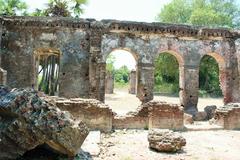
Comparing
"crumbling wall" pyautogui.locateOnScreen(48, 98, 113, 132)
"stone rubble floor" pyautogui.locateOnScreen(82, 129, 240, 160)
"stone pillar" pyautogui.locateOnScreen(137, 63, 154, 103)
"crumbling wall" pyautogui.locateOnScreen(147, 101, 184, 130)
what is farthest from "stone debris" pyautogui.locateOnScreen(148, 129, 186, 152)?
"stone pillar" pyautogui.locateOnScreen(137, 63, 154, 103)

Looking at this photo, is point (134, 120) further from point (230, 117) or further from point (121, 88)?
point (121, 88)

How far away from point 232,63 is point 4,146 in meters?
12.4

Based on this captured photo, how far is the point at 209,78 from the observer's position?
32188mm

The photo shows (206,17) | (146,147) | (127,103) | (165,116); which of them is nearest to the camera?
(146,147)

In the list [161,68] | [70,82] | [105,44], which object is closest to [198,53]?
[105,44]

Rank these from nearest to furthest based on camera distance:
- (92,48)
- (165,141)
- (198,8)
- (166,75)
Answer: (165,141)
(92,48)
(166,75)
(198,8)

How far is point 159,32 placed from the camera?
15.3m

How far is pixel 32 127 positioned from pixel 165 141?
326cm

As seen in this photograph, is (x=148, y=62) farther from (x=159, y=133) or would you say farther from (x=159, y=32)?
(x=159, y=133)

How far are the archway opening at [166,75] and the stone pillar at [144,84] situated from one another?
14365 mm

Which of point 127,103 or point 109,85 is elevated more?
point 109,85

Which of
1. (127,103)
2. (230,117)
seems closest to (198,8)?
(127,103)

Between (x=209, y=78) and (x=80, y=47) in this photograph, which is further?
(x=209, y=78)

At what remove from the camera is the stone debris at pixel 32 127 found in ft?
20.3
